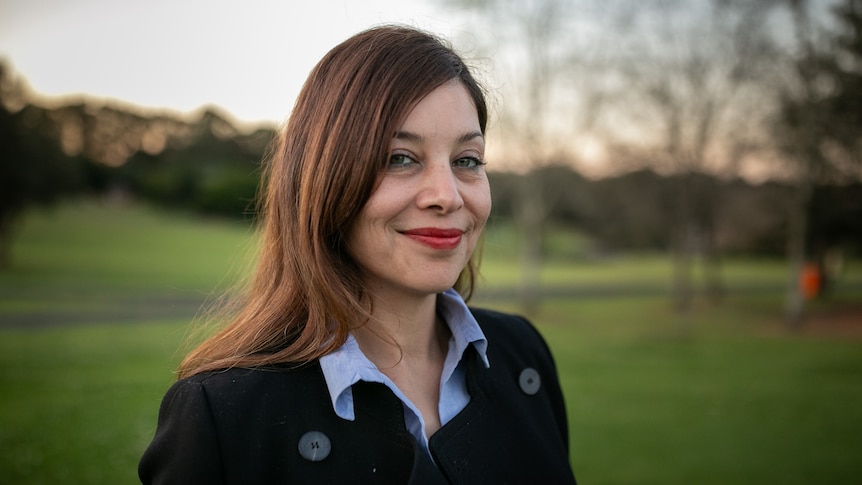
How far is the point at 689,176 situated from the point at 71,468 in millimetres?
16078

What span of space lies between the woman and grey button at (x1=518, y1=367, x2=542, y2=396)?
0.73 feet

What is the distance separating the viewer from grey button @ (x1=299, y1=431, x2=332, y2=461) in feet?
5.01

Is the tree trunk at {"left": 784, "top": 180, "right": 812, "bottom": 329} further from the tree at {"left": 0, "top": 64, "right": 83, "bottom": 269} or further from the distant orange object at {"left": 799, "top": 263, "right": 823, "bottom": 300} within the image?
the tree at {"left": 0, "top": 64, "right": 83, "bottom": 269}

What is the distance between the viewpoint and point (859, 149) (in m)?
17.6

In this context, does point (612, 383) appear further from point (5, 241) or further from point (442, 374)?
point (5, 241)

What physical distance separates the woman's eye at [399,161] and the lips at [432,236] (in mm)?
159

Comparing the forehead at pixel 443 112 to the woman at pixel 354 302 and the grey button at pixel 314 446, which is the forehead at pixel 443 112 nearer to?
the woman at pixel 354 302

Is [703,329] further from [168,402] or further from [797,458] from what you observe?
[168,402]

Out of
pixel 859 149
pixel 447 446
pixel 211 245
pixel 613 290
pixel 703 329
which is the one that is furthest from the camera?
pixel 211 245

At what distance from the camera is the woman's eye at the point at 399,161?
5.30 ft

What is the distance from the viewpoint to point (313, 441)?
5.06 feet

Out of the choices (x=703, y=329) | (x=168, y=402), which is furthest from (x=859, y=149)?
(x=168, y=402)

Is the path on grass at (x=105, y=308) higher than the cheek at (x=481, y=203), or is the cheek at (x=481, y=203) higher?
the cheek at (x=481, y=203)

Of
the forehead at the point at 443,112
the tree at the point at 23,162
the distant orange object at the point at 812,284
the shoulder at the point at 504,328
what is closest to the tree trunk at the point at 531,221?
the distant orange object at the point at 812,284
